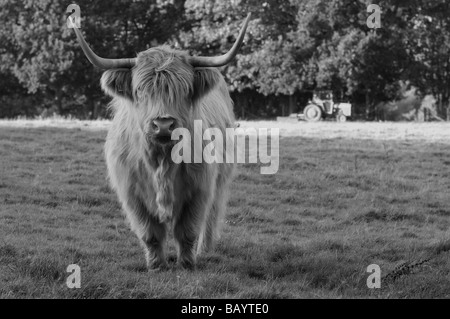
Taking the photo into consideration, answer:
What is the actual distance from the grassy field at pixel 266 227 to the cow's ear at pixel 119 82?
129 cm

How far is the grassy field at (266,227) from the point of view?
4719mm

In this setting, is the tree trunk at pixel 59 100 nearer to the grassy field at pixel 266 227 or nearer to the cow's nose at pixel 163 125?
the grassy field at pixel 266 227

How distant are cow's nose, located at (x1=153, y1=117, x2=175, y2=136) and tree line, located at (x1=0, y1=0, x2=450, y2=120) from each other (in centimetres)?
2075

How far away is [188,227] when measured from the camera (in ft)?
17.9

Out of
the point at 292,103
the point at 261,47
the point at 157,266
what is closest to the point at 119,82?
the point at 157,266

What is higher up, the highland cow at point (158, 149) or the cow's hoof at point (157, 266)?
the highland cow at point (158, 149)

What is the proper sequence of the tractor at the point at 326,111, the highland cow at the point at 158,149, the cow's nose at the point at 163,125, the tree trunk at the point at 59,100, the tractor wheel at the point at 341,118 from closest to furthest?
1. the cow's nose at the point at 163,125
2. the highland cow at the point at 158,149
3. the tractor wheel at the point at 341,118
4. the tractor at the point at 326,111
5. the tree trunk at the point at 59,100

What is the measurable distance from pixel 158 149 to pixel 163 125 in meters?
0.33

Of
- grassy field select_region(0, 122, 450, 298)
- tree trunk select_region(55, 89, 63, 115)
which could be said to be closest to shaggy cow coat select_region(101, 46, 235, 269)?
grassy field select_region(0, 122, 450, 298)

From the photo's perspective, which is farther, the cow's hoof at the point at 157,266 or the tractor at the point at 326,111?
the tractor at the point at 326,111

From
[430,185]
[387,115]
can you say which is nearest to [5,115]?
[387,115]

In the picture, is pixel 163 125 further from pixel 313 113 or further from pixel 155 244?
pixel 313 113

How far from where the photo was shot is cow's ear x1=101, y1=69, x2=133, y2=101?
17.6ft

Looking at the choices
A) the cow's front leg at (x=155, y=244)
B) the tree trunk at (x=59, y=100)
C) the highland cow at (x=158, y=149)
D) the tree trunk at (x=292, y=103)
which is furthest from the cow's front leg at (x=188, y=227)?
the tree trunk at (x=59, y=100)
